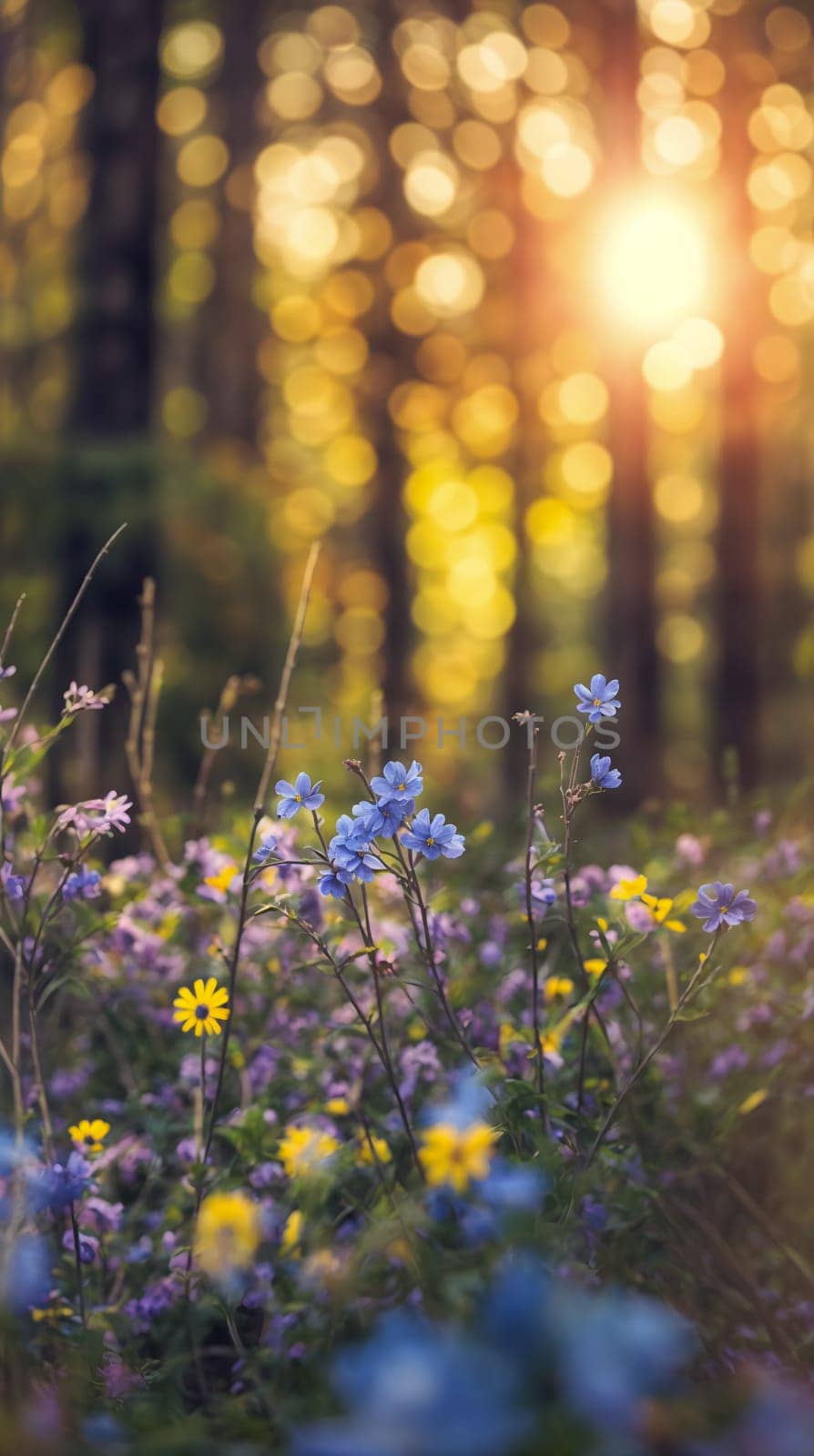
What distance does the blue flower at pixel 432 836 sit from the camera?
1.68 metres

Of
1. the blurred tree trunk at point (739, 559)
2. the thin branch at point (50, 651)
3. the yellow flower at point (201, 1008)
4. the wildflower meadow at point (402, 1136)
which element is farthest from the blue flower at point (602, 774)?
the blurred tree trunk at point (739, 559)

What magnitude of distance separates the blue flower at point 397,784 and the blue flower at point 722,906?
0.39 meters

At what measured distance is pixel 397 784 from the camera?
5.45 feet

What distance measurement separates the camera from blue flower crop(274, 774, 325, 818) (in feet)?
5.66

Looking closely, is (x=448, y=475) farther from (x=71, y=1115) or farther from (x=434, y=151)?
(x=71, y=1115)

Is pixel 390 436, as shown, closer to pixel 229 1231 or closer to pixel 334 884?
pixel 334 884

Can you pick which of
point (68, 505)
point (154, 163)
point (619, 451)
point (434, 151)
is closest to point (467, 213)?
point (434, 151)

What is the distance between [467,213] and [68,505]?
9.16 m

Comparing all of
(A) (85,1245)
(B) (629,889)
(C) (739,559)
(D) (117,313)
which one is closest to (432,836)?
(B) (629,889)

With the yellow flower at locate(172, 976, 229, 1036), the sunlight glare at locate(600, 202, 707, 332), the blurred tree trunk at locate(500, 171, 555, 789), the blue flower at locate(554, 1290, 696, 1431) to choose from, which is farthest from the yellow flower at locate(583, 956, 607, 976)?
the blurred tree trunk at locate(500, 171, 555, 789)

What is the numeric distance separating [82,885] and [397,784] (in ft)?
2.10

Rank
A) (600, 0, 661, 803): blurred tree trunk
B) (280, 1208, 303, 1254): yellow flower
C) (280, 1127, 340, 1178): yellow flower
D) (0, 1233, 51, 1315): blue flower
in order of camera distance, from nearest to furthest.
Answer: (0, 1233, 51, 1315): blue flower < (280, 1208, 303, 1254): yellow flower < (280, 1127, 340, 1178): yellow flower < (600, 0, 661, 803): blurred tree trunk

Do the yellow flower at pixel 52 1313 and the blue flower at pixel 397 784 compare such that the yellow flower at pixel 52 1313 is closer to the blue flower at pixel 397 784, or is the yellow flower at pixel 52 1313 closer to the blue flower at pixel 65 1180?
the blue flower at pixel 65 1180

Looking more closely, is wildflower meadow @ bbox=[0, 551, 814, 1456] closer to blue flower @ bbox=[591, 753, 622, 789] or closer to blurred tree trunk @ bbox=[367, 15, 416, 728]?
blue flower @ bbox=[591, 753, 622, 789]
